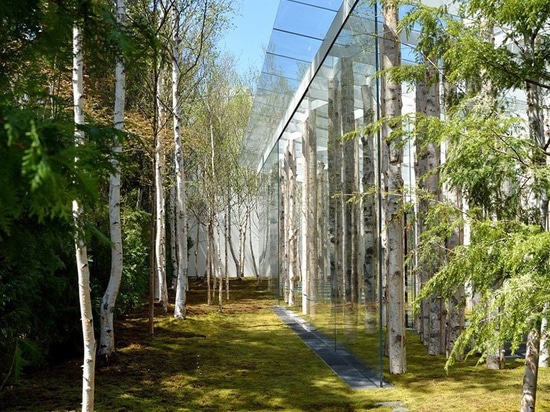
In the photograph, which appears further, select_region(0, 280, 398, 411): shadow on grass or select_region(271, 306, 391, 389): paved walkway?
select_region(271, 306, 391, 389): paved walkway

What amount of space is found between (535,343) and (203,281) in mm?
19878

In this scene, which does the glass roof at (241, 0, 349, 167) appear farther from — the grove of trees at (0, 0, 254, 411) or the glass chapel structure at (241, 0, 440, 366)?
the grove of trees at (0, 0, 254, 411)

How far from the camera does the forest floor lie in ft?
20.2

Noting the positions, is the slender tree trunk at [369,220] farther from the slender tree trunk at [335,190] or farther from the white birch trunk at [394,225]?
the slender tree trunk at [335,190]

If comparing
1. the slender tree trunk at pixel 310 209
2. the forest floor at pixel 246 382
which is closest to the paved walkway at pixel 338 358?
the forest floor at pixel 246 382

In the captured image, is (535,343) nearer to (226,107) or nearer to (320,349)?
(320,349)

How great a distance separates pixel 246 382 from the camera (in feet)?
24.2

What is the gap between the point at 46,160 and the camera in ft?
4.49

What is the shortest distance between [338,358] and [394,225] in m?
2.57

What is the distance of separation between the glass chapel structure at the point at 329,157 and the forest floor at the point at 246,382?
726 millimetres

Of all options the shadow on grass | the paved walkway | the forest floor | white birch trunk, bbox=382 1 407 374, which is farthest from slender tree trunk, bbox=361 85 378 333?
the shadow on grass

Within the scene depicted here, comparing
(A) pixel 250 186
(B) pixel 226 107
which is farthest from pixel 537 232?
(A) pixel 250 186

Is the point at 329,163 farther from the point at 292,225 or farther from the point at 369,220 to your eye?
the point at 292,225

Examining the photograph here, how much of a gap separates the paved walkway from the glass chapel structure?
0.24 metres
